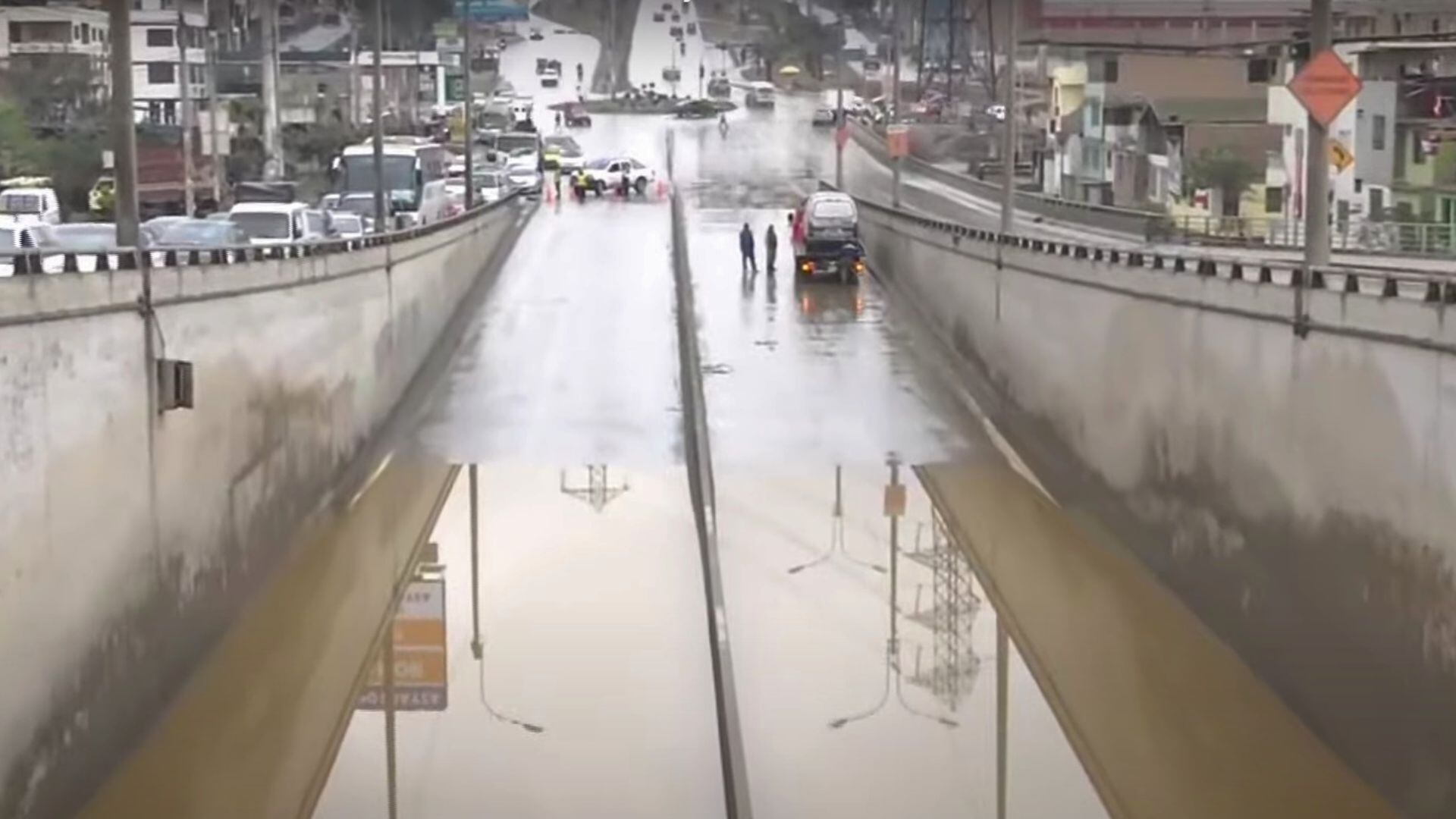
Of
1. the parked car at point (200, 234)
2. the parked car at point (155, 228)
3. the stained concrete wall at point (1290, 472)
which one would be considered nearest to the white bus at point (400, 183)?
the parked car at point (155, 228)

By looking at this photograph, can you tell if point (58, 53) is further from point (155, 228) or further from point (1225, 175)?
point (155, 228)

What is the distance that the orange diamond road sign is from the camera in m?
17.5

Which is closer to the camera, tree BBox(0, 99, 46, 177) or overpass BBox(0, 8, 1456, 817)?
overpass BBox(0, 8, 1456, 817)

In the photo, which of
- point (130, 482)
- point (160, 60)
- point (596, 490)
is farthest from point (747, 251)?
point (160, 60)

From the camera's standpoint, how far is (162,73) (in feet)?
233

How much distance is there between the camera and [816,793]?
16.2 metres

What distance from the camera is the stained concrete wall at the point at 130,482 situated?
13.7 meters

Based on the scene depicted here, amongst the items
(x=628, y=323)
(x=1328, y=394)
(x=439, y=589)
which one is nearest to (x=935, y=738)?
(x=1328, y=394)

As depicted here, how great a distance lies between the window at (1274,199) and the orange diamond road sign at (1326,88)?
109ft

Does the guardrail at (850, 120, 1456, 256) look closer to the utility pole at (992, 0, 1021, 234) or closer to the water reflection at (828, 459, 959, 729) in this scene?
the utility pole at (992, 0, 1021, 234)

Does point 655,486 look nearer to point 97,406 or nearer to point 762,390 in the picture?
point 762,390

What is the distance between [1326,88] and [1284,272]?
201 centimetres

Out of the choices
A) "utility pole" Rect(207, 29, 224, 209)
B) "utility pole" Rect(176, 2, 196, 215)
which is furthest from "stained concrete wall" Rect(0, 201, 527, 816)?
"utility pole" Rect(207, 29, 224, 209)

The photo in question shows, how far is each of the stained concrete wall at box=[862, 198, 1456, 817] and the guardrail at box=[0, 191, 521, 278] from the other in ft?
30.3
